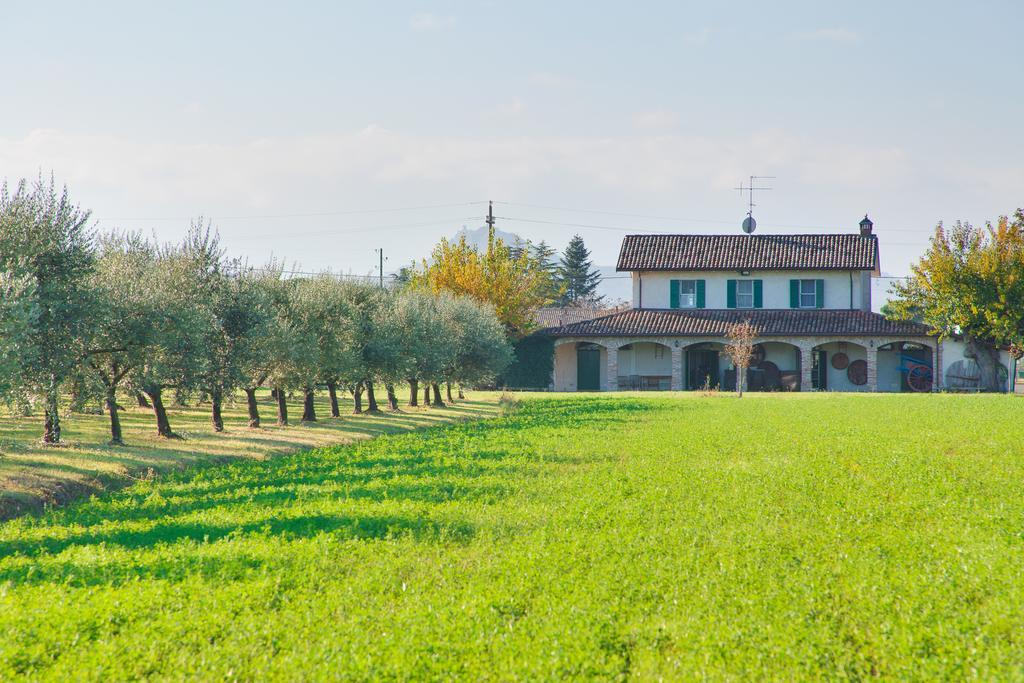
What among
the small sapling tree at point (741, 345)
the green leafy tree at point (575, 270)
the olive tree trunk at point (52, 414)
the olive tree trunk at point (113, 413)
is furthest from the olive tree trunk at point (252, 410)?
the green leafy tree at point (575, 270)

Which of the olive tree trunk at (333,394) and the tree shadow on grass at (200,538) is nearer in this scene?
the tree shadow on grass at (200,538)

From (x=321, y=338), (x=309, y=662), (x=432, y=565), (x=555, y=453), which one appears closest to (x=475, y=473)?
(x=555, y=453)

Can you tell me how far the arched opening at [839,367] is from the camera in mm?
48250

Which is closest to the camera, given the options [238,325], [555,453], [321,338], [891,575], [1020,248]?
[891,575]

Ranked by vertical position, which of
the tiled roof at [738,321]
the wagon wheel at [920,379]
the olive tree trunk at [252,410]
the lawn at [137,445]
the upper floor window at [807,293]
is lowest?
the lawn at [137,445]

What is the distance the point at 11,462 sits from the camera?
627 inches

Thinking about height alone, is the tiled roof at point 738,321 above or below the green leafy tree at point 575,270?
below

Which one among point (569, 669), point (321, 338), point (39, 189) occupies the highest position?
point (39, 189)

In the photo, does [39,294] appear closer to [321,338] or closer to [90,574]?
[90,574]

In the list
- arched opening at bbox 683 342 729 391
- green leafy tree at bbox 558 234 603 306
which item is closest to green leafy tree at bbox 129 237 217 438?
arched opening at bbox 683 342 729 391

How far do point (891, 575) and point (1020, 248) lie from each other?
39679mm

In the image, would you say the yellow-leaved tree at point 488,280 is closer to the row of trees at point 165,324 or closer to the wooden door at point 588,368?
the wooden door at point 588,368

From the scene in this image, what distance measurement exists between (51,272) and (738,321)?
1439 inches

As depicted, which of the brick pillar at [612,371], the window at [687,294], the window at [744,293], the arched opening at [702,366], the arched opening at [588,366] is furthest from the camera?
the window at [687,294]
